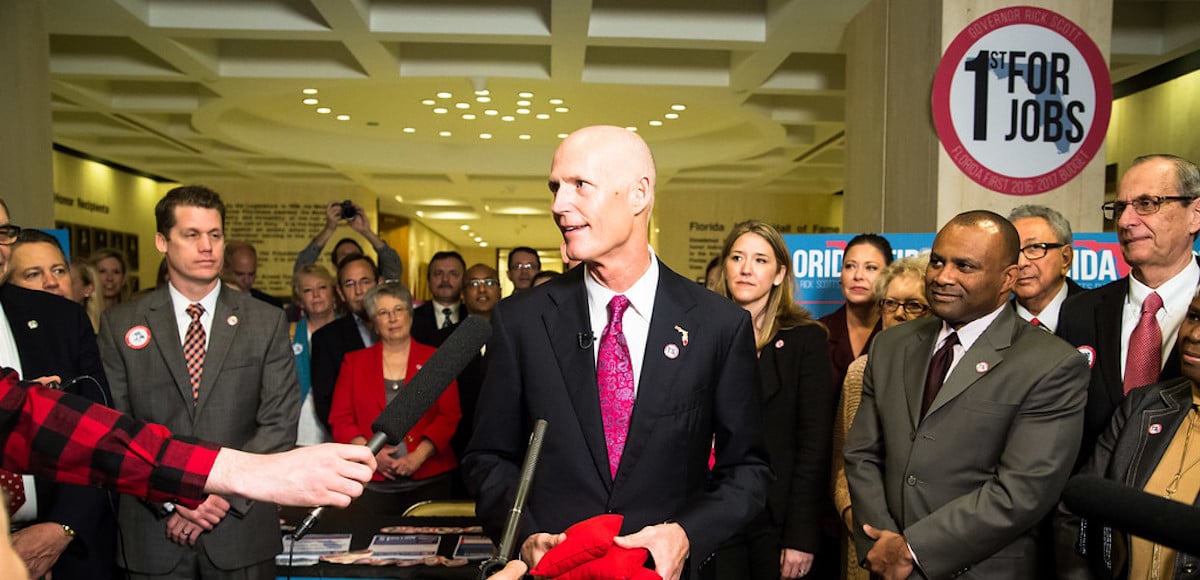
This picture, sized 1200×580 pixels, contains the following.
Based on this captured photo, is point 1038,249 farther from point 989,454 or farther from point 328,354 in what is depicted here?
point 328,354

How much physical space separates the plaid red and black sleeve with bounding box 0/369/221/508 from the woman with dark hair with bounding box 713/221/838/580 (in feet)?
6.14

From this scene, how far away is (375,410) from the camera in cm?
401

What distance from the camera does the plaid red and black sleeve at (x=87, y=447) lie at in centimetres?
137

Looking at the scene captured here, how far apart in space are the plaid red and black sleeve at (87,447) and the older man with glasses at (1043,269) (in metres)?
2.70

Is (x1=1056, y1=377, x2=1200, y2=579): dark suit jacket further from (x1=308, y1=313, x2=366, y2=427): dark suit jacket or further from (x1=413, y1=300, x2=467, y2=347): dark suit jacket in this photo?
(x1=413, y1=300, x2=467, y2=347): dark suit jacket

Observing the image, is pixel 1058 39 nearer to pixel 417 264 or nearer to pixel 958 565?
pixel 958 565

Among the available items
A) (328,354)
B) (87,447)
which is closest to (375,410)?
(328,354)

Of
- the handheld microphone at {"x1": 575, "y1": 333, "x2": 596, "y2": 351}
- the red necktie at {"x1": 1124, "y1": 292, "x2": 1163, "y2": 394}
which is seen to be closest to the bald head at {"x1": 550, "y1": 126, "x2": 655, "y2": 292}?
the handheld microphone at {"x1": 575, "y1": 333, "x2": 596, "y2": 351}

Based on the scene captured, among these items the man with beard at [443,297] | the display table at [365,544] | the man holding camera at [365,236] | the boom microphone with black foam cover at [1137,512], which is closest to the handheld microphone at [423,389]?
the boom microphone with black foam cover at [1137,512]

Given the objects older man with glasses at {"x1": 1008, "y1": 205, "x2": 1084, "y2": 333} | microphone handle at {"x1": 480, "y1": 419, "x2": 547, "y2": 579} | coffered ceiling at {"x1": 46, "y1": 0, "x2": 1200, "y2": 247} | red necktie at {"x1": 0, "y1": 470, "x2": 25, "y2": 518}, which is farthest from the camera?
coffered ceiling at {"x1": 46, "y1": 0, "x2": 1200, "y2": 247}

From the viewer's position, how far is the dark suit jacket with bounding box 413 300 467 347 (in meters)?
5.21

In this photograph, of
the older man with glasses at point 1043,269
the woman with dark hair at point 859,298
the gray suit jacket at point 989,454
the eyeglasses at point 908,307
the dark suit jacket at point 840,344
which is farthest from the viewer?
the woman with dark hair at point 859,298

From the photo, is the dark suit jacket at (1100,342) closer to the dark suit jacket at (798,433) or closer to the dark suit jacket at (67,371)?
the dark suit jacket at (798,433)

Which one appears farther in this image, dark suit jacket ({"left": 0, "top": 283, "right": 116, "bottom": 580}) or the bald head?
dark suit jacket ({"left": 0, "top": 283, "right": 116, "bottom": 580})
